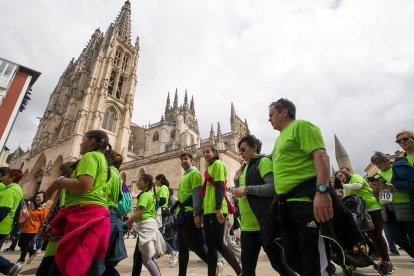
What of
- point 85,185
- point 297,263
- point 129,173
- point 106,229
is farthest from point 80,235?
point 129,173

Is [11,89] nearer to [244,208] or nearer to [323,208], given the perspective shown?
[244,208]

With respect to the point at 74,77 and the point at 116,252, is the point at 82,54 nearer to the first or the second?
Answer: the point at 74,77

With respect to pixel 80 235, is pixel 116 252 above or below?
below

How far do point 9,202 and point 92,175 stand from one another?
9.11 feet

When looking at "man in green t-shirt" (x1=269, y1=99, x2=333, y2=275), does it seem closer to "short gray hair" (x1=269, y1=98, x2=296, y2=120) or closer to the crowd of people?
the crowd of people

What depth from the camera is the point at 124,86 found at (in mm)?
33531

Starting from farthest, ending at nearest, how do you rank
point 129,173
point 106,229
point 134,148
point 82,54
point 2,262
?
point 82,54 → point 134,148 → point 129,173 → point 2,262 → point 106,229

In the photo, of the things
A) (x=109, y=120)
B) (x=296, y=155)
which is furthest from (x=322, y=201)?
(x=109, y=120)

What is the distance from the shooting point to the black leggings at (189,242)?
3.32 meters

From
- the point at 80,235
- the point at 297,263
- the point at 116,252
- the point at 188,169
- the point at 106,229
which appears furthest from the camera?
the point at 188,169

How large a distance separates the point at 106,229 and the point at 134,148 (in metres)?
37.8

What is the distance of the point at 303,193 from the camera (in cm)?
182

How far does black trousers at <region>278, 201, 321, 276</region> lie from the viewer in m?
1.67

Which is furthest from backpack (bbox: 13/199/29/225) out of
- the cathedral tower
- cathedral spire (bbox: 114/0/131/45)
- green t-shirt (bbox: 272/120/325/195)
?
cathedral spire (bbox: 114/0/131/45)
